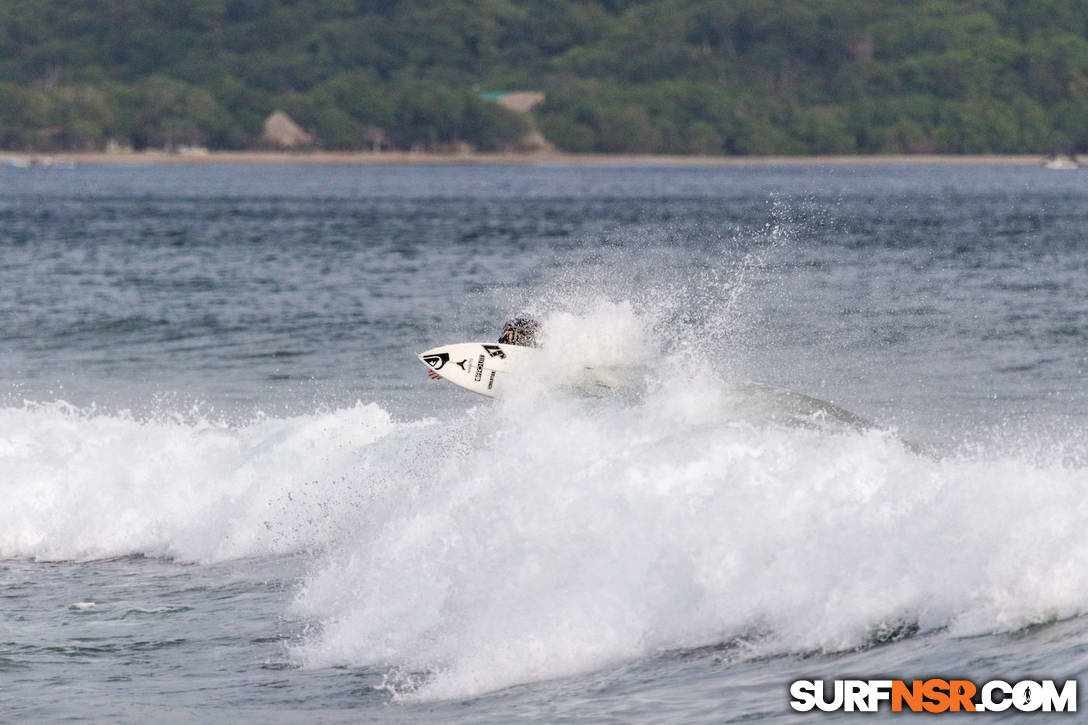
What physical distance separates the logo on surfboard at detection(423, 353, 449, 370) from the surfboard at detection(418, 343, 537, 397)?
56 millimetres

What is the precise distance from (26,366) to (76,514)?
45.6ft

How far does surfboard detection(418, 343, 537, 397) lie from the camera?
899 inches

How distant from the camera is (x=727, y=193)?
500ft

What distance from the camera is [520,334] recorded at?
2306 centimetres

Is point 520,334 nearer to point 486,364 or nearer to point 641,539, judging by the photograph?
point 486,364

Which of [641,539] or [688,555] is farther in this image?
[641,539]

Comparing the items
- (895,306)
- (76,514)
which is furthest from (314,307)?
(76,514)

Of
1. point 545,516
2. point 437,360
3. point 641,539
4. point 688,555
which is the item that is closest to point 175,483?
point 437,360

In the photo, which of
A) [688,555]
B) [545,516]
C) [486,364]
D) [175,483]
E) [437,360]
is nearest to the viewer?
[688,555]

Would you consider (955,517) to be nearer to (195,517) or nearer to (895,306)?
(195,517)

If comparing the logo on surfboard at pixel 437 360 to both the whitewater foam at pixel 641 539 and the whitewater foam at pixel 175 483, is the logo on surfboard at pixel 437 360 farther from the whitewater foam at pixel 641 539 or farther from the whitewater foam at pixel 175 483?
the whitewater foam at pixel 641 539

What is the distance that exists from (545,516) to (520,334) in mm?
6468

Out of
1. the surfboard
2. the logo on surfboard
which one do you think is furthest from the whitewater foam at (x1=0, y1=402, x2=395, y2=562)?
the surfboard

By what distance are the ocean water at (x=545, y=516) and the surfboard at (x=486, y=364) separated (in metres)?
0.42
